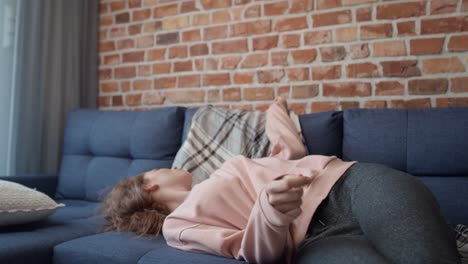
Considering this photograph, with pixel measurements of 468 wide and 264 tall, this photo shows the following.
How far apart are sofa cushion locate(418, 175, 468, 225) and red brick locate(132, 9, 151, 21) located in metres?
1.89

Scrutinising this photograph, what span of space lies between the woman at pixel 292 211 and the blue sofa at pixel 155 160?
0.09 meters

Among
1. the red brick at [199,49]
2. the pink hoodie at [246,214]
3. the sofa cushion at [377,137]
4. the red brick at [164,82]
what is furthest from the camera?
the red brick at [164,82]

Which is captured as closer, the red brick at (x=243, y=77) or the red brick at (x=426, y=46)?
the red brick at (x=426, y=46)

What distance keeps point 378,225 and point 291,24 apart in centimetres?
136

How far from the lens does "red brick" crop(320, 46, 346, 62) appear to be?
1961mm

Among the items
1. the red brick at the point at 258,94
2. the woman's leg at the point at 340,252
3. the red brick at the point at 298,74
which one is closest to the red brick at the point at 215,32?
the red brick at the point at 258,94

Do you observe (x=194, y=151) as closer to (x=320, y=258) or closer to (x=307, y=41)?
(x=307, y=41)

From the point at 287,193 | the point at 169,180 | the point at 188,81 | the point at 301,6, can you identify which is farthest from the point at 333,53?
the point at 287,193

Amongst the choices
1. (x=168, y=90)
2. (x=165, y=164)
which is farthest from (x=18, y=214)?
(x=168, y=90)

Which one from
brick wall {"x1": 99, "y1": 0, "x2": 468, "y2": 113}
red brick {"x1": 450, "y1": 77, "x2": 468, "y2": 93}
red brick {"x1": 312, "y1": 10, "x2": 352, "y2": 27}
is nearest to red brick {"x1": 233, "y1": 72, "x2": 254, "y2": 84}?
brick wall {"x1": 99, "y1": 0, "x2": 468, "y2": 113}

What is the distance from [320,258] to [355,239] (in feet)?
0.39

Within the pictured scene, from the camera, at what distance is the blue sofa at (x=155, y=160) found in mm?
1293

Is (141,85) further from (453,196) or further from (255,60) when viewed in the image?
(453,196)

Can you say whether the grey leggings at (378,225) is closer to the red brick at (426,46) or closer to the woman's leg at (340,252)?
the woman's leg at (340,252)
